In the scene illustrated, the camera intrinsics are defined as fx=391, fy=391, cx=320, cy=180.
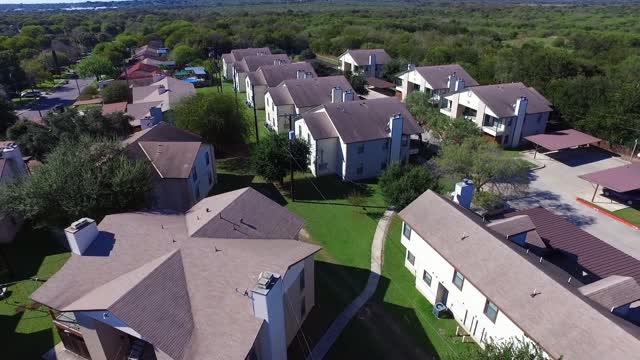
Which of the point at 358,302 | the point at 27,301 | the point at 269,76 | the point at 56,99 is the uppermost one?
the point at 269,76

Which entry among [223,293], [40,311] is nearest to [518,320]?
[223,293]

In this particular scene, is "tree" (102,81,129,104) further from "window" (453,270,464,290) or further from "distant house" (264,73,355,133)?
"window" (453,270,464,290)

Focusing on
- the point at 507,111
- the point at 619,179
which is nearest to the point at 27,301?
the point at 619,179

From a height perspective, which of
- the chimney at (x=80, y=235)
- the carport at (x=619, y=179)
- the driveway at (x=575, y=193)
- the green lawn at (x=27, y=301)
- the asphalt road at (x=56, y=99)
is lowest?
the green lawn at (x=27, y=301)

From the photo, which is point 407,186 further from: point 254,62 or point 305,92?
point 254,62

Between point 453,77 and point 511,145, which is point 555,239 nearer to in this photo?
point 511,145

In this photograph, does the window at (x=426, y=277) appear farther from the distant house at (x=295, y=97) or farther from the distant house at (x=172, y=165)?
the distant house at (x=295, y=97)

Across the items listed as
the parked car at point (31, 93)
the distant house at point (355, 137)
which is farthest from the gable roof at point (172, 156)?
the parked car at point (31, 93)
